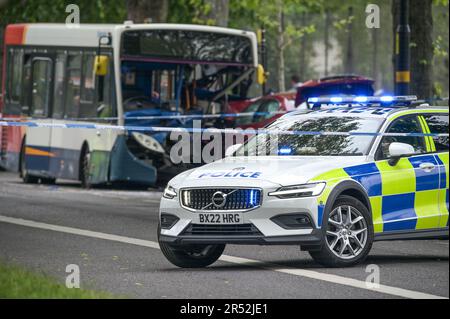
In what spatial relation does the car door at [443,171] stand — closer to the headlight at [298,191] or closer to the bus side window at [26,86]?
the headlight at [298,191]

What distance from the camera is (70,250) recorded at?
14.9 metres

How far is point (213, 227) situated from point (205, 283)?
3.01ft

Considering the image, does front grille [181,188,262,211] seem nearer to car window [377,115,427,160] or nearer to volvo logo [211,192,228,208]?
volvo logo [211,192,228,208]

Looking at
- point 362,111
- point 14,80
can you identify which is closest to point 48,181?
point 14,80

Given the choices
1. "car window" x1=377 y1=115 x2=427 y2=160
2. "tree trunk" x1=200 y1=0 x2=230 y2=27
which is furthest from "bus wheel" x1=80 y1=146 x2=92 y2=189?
"car window" x1=377 y1=115 x2=427 y2=160

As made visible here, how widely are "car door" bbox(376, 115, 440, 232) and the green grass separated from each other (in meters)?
3.29

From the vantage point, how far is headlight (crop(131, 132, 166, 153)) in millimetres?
25156

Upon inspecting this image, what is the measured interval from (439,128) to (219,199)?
8.98ft

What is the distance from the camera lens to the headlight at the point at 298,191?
496 inches

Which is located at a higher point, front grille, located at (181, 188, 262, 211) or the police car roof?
the police car roof

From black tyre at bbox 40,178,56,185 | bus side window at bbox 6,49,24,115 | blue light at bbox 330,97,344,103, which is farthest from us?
black tyre at bbox 40,178,56,185

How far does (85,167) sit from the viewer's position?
86.3 ft

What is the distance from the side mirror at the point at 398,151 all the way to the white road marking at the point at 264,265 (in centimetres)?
132
